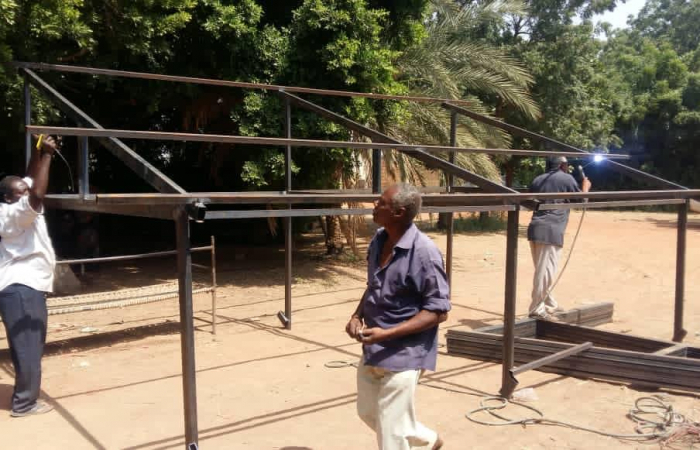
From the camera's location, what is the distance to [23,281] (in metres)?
4.45

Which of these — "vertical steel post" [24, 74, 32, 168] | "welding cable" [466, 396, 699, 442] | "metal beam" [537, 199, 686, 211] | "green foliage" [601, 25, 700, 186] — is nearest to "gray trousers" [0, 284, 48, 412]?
"vertical steel post" [24, 74, 32, 168]

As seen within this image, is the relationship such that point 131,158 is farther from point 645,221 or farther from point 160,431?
point 645,221

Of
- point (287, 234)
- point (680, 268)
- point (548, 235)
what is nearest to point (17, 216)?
point (287, 234)

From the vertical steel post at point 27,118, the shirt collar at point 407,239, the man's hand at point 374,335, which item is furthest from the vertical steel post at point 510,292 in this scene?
the vertical steel post at point 27,118

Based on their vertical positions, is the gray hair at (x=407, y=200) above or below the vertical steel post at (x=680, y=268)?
above

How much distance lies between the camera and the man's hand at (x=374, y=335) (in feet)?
9.65

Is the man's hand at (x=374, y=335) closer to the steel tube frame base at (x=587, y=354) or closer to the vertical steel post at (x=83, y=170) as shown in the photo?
the vertical steel post at (x=83, y=170)

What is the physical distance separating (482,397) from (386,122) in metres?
6.18

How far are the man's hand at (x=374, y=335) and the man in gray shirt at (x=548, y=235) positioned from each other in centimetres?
435

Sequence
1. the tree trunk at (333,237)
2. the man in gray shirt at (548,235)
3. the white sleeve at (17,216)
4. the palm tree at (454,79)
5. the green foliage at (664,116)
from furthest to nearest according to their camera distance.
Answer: the green foliage at (664,116)
the tree trunk at (333,237)
the palm tree at (454,79)
the man in gray shirt at (548,235)
the white sleeve at (17,216)

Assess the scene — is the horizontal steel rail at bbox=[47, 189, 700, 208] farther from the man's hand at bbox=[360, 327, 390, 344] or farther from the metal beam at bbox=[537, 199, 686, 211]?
the man's hand at bbox=[360, 327, 390, 344]

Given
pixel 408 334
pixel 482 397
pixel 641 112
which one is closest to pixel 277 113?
pixel 482 397

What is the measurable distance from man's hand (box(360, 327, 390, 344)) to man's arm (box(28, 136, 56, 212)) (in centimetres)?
229

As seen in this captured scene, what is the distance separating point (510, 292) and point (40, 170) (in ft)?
10.8
